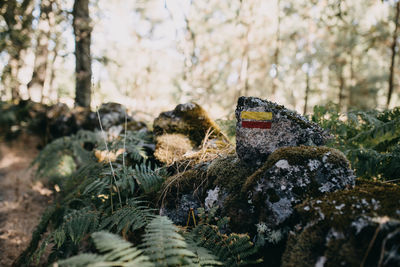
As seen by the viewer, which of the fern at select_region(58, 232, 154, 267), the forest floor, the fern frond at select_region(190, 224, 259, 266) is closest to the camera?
the fern at select_region(58, 232, 154, 267)

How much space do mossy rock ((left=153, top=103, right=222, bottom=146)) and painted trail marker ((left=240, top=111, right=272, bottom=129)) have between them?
3.99 ft

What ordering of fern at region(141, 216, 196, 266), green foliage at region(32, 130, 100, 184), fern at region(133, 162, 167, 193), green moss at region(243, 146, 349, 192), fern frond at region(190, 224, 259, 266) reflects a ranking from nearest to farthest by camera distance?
fern at region(141, 216, 196, 266)
fern frond at region(190, 224, 259, 266)
green moss at region(243, 146, 349, 192)
fern at region(133, 162, 167, 193)
green foliage at region(32, 130, 100, 184)

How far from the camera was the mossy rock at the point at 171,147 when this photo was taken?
9.91ft

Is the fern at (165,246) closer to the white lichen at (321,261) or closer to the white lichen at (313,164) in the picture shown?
the white lichen at (321,261)

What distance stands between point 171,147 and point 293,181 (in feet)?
6.12

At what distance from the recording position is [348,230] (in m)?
1.23

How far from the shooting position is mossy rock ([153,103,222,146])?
3.48 metres

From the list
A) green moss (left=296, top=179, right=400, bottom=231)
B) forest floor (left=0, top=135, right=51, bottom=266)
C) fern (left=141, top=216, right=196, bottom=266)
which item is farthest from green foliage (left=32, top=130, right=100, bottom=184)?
green moss (left=296, top=179, right=400, bottom=231)

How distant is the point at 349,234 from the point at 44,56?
28.6 feet

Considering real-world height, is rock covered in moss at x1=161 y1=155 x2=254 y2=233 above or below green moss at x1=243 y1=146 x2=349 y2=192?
below

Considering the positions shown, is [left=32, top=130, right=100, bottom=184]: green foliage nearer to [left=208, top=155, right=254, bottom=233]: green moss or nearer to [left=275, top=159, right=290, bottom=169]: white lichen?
[left=208, top=155, right=254, bottom=233]: green moss

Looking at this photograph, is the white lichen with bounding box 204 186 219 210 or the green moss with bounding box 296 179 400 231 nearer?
the green moss with bounding box 296 179 400 231

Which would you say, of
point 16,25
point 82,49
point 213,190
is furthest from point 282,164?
point 16,25

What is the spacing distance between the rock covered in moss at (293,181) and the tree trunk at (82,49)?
216 inches
